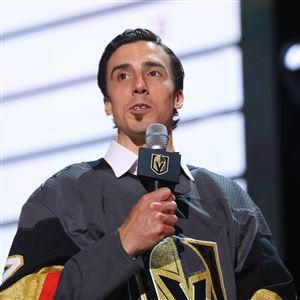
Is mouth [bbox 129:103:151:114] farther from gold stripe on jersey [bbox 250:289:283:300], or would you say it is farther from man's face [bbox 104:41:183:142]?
gold stripe on jersey [bbox 250:289:283:300]

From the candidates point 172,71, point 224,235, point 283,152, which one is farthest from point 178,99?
point 283,152

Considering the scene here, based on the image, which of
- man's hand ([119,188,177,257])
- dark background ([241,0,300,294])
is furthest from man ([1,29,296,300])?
dark background ([241,0,300,294])

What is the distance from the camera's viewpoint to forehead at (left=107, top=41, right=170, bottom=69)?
11.7 ft

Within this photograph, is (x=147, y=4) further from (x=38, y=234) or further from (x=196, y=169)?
(x=38, y=234)

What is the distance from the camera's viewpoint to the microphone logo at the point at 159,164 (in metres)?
3.09

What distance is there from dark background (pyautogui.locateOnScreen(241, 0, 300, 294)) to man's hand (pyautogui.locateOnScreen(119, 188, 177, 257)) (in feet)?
4.85

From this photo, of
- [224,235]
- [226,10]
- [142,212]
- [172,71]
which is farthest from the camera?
[226,10]

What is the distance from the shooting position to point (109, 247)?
3.12 meters

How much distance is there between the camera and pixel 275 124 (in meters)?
4.70

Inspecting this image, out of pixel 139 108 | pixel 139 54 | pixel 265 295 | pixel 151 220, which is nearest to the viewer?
pixel 151 220

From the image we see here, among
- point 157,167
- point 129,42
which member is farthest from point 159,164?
point 129,42

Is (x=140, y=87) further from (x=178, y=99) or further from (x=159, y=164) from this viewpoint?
(x=159, y=164)

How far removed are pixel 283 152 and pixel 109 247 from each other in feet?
5.31

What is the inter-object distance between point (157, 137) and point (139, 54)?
45cm
